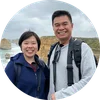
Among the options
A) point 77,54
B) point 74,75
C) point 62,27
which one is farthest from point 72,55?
point 62,27

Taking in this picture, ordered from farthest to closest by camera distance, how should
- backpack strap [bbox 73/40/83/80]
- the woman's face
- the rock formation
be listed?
1. the rock formation
2. the woman's face
3. backpack strap [bbox 73/40/83/80]

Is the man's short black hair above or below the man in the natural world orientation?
above

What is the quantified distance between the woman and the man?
0.14m

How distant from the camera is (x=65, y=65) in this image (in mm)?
2236

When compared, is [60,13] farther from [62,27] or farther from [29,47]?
[29,47]

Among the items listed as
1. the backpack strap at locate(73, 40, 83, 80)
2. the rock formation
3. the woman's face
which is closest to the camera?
the backpack strap at locate(73, 40, 83, 80)

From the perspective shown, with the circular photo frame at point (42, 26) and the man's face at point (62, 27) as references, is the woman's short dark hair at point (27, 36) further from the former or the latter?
the man's face at point (62, 27)

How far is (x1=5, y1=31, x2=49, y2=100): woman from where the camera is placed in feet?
7.50

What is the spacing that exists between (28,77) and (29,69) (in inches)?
3.8

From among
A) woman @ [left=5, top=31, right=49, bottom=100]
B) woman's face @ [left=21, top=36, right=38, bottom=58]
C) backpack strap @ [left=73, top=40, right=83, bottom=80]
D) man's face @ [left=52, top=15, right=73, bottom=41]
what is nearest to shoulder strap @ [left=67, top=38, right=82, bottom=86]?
backpack strap @ [left=73, top=40, right=83, bottom=80]

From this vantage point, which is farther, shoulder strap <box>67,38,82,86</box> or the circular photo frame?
the circular photo frame

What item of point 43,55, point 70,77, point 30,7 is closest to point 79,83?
point 70,77

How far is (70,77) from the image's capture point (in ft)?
7.38

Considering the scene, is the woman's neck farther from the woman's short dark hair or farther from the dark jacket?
the woman's short dark hair
